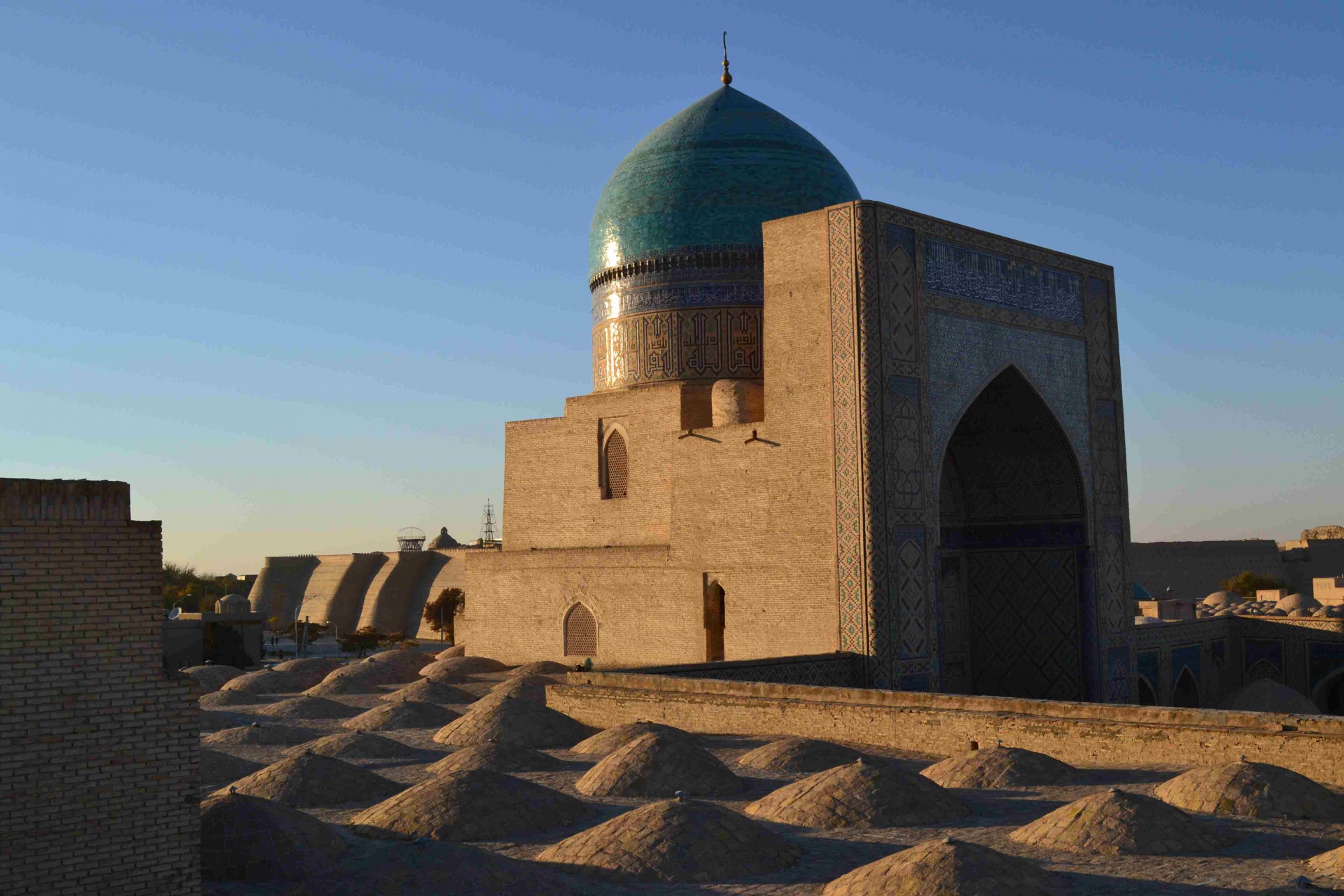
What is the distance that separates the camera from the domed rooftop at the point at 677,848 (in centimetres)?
673

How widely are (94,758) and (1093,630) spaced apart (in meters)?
12.2

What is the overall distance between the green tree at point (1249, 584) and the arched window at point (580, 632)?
76.1 ft

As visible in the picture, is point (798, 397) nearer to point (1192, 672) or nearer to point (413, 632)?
point (1192, 672)

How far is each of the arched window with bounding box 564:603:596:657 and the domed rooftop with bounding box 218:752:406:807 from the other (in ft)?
23.6

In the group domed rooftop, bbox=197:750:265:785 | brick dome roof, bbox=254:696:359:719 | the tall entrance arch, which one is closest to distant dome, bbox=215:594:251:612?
brick dome roof, bbox=254:696:359:719

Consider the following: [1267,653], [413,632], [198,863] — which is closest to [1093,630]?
[1267,653]

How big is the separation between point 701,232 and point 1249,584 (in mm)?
23381

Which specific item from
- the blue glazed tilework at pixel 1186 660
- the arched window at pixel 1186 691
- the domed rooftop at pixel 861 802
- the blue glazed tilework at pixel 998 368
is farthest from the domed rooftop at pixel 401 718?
the arched window at pixel 1186 691

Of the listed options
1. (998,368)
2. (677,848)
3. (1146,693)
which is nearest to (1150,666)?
(1146,693)

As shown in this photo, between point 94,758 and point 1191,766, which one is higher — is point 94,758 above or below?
above

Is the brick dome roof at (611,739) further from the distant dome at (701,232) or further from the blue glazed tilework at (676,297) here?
the blue glazed tilework at (676,297)

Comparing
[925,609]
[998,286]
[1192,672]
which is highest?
[998,286]

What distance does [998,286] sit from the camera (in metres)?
14.8

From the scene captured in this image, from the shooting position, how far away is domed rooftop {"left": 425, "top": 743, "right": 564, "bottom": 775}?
981 centimetres
